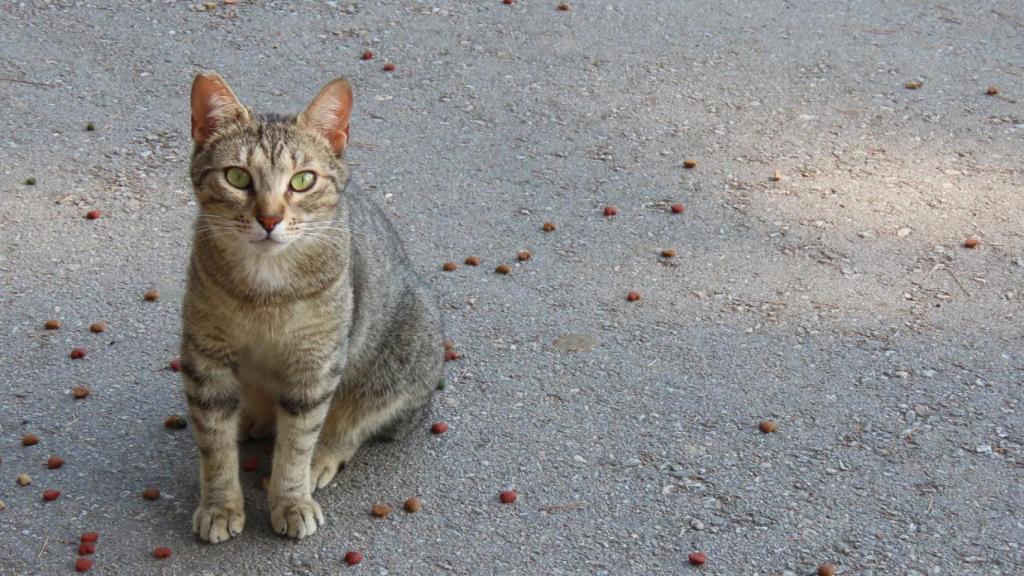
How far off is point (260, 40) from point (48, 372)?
3219 millimetres

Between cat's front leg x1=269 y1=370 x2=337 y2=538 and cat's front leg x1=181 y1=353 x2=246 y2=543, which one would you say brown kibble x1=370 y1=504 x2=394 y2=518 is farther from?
cat's front leg x1=181 y1=353 x2=246 y2=543

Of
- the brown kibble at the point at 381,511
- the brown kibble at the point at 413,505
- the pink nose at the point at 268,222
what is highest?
the pink nose at the point at 268,222

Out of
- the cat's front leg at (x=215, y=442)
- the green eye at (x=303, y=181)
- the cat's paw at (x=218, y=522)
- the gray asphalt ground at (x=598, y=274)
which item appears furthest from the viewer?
the gray asphalt ground at (x=598, y=274)

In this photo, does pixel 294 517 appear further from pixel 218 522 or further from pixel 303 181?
pixel 303 181

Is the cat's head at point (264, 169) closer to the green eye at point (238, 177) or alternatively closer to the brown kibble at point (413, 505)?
the green eye at point (238, 177)

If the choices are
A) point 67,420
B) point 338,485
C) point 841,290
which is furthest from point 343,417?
point 841,290

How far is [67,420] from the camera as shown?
4371 mm

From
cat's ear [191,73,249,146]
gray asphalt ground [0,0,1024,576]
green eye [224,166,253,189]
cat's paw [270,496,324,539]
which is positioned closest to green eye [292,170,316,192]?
green eye [224,166,253,189]

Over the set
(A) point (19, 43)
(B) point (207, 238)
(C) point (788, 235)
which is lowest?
(A) point (19, 43)

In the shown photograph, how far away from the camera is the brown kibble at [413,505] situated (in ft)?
13.2

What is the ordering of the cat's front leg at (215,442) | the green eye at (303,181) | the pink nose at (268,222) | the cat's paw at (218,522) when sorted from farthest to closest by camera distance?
the cat's paw at (218,522), the cat's front leg at (215,442), the green eye at (303,181), the pink nose at (268,222)

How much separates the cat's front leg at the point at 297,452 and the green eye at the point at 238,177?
643 mm

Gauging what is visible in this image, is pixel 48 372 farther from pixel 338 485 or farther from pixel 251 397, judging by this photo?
pixel 338 485

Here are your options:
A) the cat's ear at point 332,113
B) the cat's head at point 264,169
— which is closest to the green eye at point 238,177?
the cat's head at point 264,169
